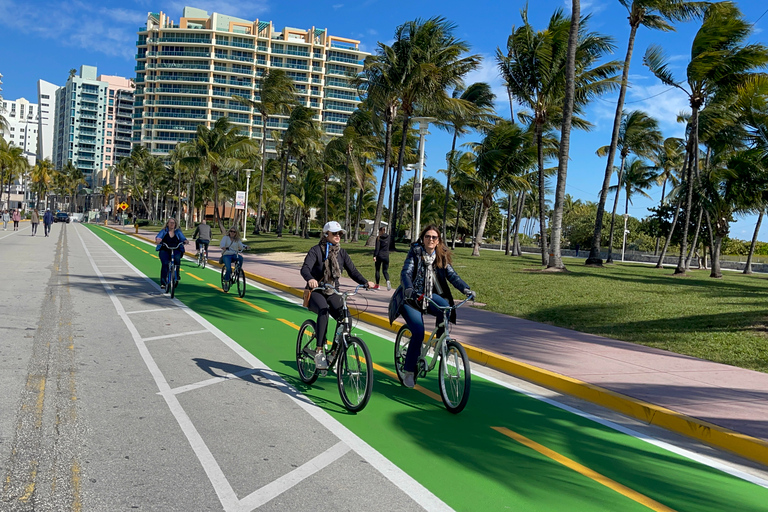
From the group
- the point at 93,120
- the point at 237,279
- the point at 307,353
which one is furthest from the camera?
the point at 93,120

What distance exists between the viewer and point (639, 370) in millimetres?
8602

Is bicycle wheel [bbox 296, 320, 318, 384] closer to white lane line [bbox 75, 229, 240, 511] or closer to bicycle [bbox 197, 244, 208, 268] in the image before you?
white lane line [bbox 75, 229, 240, 511]

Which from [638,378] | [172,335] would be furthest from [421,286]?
[172,335]

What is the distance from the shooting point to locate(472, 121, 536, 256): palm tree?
38125 mm

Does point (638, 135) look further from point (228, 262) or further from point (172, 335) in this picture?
point (172, 335)

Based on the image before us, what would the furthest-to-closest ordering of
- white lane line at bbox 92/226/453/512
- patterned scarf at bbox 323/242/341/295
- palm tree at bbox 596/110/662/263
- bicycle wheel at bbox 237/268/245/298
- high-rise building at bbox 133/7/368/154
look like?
1. high-rise building at bbox 133/7/368/154
2. palm tree at bbox 596/110/662/263
3. bicycle wheel at bbox 237/268/245/298
4. patterned scarf at bbox 323/242/341/295
5. white lane line at bbox 92/226/453/512

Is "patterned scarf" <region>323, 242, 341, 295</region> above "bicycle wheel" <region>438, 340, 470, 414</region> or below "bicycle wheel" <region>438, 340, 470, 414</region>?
above

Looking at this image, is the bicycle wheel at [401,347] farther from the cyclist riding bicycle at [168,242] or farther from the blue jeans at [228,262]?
the blue jeans at [228,262]

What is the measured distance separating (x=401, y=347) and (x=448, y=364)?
1030 mm

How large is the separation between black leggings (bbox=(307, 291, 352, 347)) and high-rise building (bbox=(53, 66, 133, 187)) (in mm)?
194304

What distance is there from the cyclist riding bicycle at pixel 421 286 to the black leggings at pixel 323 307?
0.66 metres

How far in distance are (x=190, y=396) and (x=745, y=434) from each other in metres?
5.25

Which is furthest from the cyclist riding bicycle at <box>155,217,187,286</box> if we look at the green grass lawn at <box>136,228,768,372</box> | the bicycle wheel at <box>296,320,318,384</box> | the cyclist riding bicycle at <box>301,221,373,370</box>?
the cyclist riding bicycle at <box>301,221,373,370</box>

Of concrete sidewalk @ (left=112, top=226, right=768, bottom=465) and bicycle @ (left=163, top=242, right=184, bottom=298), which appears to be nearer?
concrete sidewalk @ (left=112, top=226, right=768, bottom=465)
